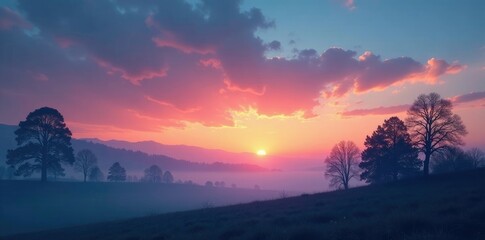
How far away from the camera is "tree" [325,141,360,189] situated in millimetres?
63625

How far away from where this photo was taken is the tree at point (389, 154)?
50.2 m

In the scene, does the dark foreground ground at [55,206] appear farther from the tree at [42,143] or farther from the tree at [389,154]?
the tree at [389,154]

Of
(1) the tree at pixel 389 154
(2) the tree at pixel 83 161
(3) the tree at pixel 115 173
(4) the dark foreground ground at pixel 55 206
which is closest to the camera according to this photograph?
(4) the dark foreground ground at pixel 55 206

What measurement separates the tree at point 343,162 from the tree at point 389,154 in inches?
307

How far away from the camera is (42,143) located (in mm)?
52844

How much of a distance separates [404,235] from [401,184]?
29076 millimetres

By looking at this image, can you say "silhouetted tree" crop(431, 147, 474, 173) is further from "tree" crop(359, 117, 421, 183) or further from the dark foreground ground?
the dark foreground ground

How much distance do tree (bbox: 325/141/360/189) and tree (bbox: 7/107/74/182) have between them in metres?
53.2

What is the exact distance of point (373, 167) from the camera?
53.8 meters

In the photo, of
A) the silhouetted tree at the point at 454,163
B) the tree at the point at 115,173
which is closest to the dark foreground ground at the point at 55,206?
the tree at the point at 115,173

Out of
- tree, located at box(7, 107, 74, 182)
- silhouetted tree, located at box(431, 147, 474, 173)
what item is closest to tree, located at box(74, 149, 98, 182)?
tree, located at box(7, 107, 74, 182)

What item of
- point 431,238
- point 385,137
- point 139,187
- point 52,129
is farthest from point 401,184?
point 139,187

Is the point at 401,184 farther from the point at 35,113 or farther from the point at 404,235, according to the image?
the point at 35,113

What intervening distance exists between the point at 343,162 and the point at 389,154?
1324cm
